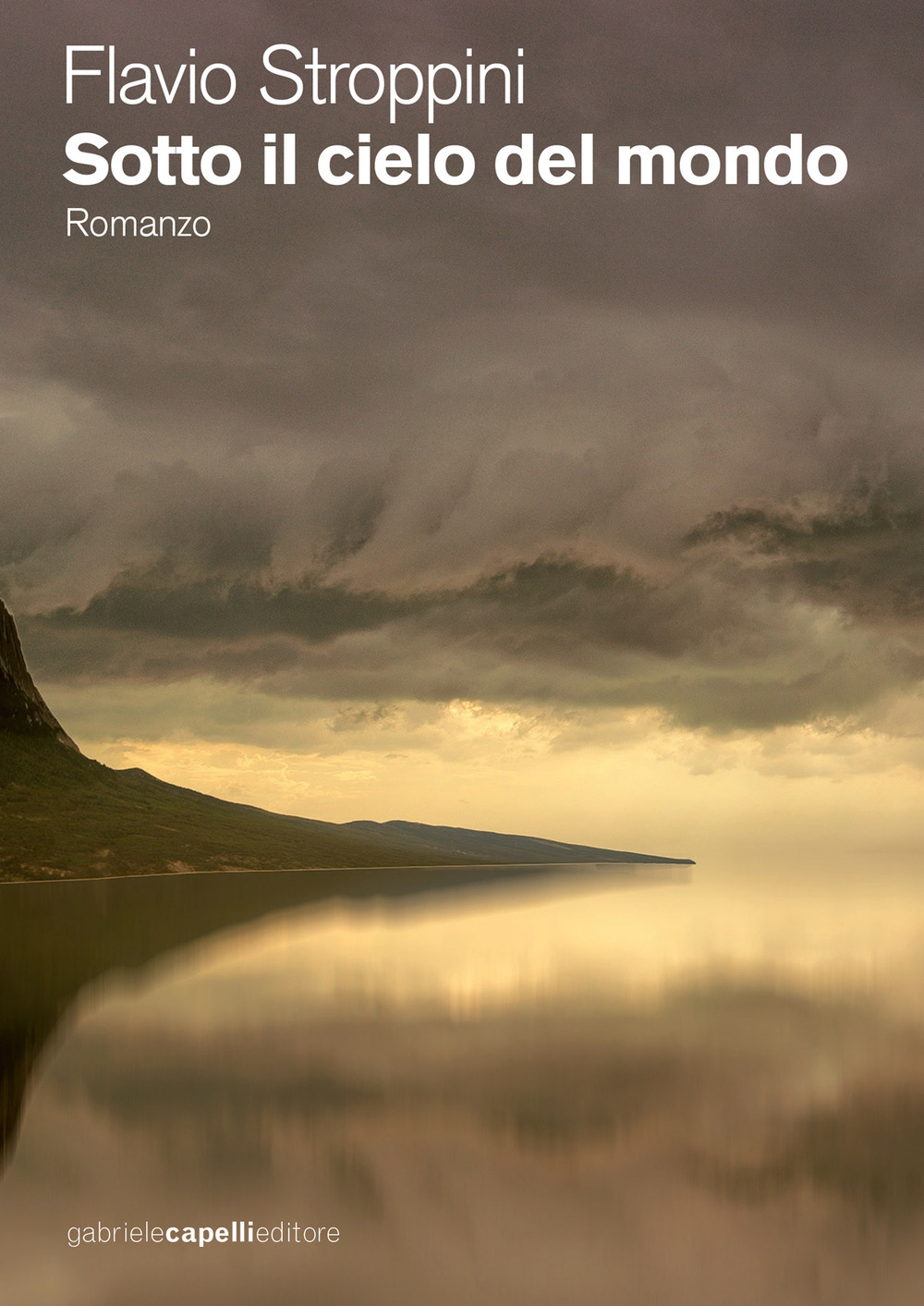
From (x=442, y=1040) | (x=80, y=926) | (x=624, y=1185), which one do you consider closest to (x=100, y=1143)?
(x=624, y=1185)

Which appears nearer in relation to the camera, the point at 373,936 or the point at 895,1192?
the point at 895,1192

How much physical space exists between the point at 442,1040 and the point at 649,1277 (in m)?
21.1

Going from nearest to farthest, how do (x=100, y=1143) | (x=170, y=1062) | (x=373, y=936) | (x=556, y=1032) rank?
(x=100, y=1143) < (x=170, y=1062) < (x=556, y=1032) < (x=373, y=936)

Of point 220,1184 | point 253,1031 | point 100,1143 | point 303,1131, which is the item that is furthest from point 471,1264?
point 253,1031

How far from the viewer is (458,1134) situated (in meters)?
26.0

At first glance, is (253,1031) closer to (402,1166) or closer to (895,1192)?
(402,1166)

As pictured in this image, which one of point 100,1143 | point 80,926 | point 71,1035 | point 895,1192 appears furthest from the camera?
point 80,926

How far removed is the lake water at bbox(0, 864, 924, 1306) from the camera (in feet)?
60.0

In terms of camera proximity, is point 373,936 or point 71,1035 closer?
point 71,1035

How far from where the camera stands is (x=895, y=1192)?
22.0 metres

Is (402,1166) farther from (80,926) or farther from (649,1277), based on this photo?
(80,926)

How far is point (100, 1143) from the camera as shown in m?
24.8

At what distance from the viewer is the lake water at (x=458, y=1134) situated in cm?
1830

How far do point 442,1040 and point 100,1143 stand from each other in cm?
1628
